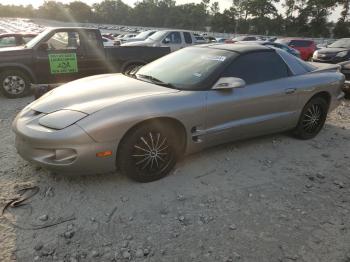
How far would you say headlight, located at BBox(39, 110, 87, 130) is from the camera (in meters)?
3.26

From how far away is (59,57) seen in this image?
767 centimetres

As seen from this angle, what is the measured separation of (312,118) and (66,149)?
370 cm

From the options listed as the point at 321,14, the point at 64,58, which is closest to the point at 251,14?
the point at 321,14

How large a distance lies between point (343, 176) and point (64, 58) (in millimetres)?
6200

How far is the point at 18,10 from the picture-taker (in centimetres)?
13138

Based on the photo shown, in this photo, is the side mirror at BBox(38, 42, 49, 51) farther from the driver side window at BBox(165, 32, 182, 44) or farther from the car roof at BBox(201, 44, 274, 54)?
the driver side window at BBox(165, 32, 182, 44)

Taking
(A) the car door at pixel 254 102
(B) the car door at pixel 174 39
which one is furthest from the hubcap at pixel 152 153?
(B) the car door at pixel 174 39

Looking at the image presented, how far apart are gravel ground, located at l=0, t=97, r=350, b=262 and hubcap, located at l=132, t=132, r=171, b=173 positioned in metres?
0.20

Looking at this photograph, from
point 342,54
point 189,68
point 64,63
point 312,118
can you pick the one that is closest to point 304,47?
point 342,54

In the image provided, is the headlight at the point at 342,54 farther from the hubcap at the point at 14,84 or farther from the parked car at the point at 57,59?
the hubcap at the point at 14,84

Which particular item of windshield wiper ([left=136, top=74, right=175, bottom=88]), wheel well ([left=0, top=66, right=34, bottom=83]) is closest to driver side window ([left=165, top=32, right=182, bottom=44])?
wheel well ([left=0, top=66, right=34, bottom=83])

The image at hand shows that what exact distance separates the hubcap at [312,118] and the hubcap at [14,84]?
5901mm

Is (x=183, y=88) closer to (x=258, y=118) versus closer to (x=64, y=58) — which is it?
(x=258, y=118)

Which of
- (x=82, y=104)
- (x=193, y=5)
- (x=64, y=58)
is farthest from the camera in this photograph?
(x=193, y=5)
